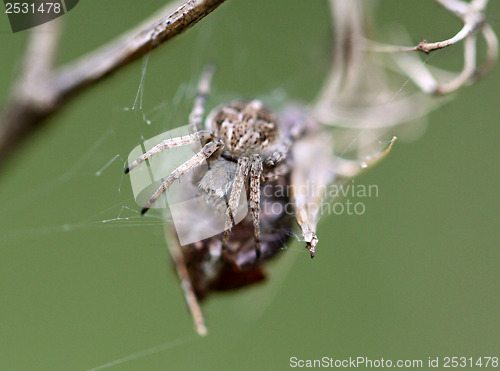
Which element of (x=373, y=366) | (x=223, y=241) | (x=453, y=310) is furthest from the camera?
(x=453, y=310)

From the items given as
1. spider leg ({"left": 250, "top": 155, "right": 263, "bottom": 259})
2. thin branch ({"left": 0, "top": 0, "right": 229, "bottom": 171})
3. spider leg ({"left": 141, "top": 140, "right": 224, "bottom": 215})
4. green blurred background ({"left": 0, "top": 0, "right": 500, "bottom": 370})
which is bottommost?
green blurred background ({"left": 0, "top": 0, "right": 500, "bottom": 370})

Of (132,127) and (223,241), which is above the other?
(132,127)

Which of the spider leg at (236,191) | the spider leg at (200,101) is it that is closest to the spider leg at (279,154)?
the spider leg at (236,191)

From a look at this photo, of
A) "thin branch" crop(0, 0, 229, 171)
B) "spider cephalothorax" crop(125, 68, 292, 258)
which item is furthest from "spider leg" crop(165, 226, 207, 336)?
"thin branch" crop(0, 0, 229, 171)

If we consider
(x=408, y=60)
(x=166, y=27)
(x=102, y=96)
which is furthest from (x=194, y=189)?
(x=102, y=96)

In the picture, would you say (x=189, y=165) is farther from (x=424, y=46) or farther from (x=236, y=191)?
(x=424, y=46)

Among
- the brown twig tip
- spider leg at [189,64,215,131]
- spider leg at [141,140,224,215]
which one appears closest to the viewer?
spider leg at [141,140,224,215]

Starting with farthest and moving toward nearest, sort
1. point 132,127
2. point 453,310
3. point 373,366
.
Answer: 1. point 453,310
2. point 373,366
3. point 132,127

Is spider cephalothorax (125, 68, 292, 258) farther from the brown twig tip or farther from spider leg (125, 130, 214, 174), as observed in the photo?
the brown twig tip

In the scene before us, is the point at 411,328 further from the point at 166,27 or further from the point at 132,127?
the point at 166,27
